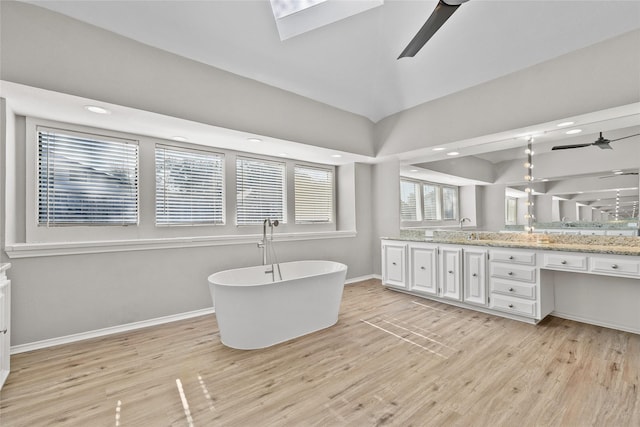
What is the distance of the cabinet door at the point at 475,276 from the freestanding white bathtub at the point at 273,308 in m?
1.65

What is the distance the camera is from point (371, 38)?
3.36 meters

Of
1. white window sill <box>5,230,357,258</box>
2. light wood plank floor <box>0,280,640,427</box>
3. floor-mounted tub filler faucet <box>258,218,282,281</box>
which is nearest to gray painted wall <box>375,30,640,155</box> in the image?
light wood plank floor <box>0,280,640,427</box>

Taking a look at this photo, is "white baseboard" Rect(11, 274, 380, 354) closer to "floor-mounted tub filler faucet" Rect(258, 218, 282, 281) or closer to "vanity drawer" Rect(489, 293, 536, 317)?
"floor-mounted tub filler faucet" Rect(258, 218, 282, 281)

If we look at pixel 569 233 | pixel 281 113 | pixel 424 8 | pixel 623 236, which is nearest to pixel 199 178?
pixel 281 113

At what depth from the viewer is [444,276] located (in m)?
3.77

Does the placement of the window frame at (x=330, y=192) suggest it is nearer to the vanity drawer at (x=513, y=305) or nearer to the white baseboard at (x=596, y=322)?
the vanity drawer at (x=513, y=305)

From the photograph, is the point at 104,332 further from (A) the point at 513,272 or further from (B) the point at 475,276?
(A) the point at 513,272

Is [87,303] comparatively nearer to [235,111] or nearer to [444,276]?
[235,111]

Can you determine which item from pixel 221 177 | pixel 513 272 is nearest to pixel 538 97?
pixel 513 272

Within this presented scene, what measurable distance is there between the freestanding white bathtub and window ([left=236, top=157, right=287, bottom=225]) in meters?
1.37

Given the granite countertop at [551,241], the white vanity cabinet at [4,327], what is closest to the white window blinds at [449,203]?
the granite countertop at [551,241]

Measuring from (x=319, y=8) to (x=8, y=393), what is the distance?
4.12 metres

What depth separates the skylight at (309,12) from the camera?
2852 millimetres

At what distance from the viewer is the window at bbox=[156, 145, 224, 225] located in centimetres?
358
